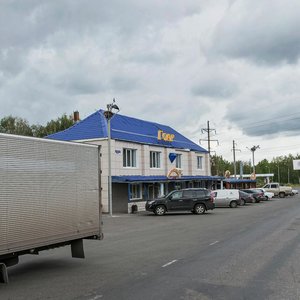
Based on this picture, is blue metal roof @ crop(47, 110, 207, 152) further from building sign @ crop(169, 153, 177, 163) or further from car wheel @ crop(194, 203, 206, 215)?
car wheel @ crop(194, 203, 206, 215)

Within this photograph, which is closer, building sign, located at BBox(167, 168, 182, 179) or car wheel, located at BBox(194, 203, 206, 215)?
car wheel, located at BBox(194, 203, 206, 215)

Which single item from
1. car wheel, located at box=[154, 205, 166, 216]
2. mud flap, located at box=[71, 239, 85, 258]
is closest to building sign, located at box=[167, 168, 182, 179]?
car wheel, located at box=[154, 205, 166, 216]

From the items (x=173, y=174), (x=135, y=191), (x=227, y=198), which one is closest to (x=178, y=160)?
(x=173, y=174)

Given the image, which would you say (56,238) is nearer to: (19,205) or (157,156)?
(19,205)

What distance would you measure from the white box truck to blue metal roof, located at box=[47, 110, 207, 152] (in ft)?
82.6

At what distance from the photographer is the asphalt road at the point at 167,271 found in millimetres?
7457

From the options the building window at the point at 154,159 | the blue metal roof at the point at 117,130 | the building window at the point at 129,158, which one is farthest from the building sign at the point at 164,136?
the building window at the point at 129,158

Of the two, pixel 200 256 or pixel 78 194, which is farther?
pixel 200 256

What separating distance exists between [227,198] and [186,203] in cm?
971

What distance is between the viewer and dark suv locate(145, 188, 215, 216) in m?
30.8

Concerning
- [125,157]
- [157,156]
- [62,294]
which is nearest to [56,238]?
[62,294]

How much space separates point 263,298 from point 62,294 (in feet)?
10.8

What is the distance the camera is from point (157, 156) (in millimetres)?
43031

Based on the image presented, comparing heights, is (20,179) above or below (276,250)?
above
